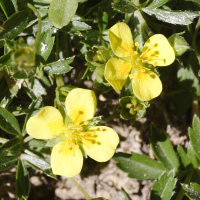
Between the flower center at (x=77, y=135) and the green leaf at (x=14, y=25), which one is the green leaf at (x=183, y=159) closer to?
the flower center at (x=77, y=135)

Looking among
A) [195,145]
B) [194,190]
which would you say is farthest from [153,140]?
[194,190]

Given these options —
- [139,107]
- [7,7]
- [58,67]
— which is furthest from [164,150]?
[7,7]

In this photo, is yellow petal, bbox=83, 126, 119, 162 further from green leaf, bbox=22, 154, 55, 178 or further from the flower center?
green leaf, bbox=22, 154, 55, 178

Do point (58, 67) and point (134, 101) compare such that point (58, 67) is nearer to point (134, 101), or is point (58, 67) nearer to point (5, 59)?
point (5, 59)

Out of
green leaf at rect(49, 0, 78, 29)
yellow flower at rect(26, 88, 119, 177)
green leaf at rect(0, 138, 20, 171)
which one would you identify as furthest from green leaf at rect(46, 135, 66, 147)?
green leaf at rect(49, 0, 78, 29)

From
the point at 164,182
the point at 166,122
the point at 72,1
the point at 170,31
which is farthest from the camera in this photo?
the point at 166,122

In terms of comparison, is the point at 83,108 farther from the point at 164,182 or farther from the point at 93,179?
the point at 93,179
